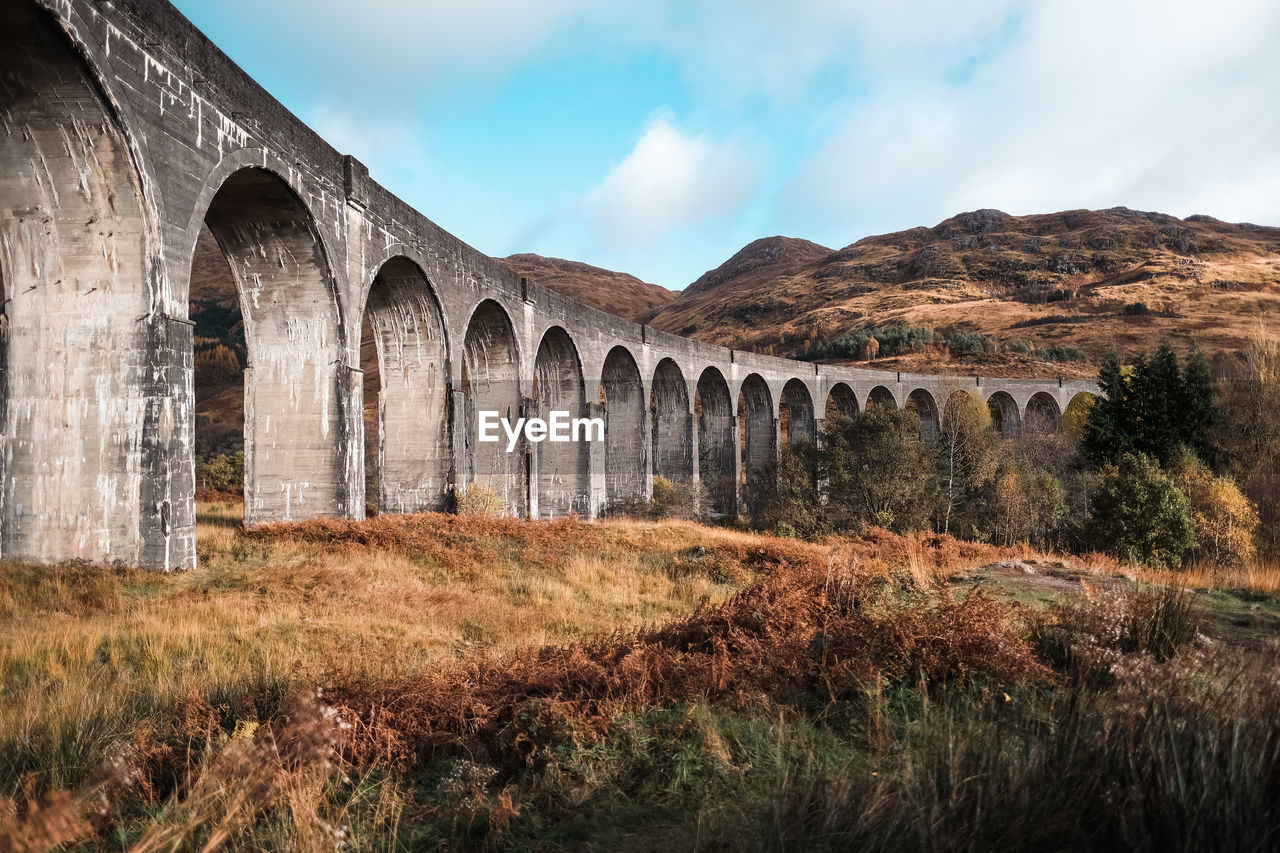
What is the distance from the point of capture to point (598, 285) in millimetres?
142500

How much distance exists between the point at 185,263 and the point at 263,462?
431 cm

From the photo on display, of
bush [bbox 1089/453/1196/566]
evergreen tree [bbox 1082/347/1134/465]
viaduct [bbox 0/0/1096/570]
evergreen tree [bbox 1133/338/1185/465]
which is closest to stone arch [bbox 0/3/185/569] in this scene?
viaduct [bbox 0/0/1096/570]

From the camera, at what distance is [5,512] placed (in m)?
7.34

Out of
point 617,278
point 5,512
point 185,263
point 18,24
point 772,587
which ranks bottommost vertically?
point 772,587

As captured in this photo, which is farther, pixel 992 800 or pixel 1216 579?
pixel 1216 579

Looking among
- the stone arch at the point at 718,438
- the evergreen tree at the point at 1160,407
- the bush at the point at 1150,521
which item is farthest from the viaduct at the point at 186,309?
the evergreen tree at the point at 1160,407

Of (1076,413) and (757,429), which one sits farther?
(1076,413)

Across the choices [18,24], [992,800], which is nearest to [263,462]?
[18,24]

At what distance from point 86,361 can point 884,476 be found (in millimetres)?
18767

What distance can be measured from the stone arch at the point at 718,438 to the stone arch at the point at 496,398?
1244 cm

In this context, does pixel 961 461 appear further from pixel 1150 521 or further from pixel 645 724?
pixel 645 724

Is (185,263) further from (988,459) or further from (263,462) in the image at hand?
(988,459)

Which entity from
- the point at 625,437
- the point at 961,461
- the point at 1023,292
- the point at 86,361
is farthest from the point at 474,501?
the point at 1023,292

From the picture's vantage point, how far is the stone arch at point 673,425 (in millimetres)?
27000
